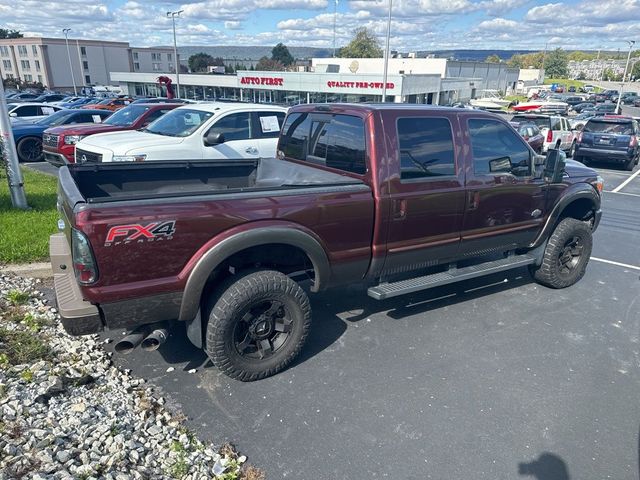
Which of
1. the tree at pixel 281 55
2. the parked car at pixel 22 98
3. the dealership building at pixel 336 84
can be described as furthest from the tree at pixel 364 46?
the parked car at pixel 22 98

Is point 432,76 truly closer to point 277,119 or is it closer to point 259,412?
point 277,119

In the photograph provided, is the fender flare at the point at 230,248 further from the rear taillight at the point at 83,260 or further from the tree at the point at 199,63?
the tree at the point at 199,63

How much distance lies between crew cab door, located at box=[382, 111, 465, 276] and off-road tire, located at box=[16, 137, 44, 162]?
1276cm

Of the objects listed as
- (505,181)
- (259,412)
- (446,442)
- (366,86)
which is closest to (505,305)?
(505,181)

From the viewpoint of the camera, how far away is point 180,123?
8859 millimetres

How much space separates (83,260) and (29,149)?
12.8m

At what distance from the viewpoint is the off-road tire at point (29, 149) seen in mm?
13305

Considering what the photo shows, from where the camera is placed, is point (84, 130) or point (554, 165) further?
point (84, 130)

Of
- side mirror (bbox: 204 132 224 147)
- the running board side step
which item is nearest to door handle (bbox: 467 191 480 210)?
the running board side step

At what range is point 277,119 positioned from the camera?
9.29 meters

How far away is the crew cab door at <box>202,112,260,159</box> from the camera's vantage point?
844 centimetres

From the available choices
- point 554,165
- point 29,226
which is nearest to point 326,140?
point 554,165

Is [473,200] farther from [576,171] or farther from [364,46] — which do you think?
[364,46]

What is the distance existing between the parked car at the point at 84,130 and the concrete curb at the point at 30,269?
5.97 meters
